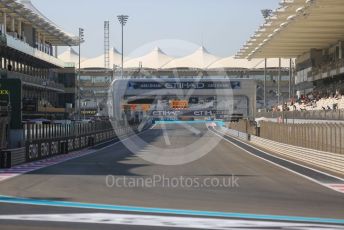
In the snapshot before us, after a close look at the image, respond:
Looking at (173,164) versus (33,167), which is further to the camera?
(173,164)

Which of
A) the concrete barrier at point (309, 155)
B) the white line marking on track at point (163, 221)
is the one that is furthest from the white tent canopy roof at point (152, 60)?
the white line marking on track at point (163, 221)

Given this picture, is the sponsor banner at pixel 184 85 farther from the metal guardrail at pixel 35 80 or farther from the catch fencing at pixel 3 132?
the catch fencing at pixel 3 132

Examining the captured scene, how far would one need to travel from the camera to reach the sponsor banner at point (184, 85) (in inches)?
2645

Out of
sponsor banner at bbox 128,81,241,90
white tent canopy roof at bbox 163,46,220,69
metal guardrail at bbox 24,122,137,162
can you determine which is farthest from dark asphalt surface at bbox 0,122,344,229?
white tent canopy roof at bbox 163,46,220,69

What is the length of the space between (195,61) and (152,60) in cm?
1021

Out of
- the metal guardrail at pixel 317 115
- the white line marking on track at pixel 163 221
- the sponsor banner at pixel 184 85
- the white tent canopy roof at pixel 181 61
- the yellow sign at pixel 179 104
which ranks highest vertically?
the white tent canopy roof at pixel 181 61

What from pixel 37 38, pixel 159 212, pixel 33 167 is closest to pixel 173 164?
pixel 33 167

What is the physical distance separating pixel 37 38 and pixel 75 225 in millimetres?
76974

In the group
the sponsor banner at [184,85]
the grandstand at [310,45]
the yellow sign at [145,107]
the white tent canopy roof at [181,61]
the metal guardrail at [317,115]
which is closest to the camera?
the metal guardrail at [317,115]

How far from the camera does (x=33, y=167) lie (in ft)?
84.7

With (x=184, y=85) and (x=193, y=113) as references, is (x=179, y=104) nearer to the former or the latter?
(x=184, y=85)

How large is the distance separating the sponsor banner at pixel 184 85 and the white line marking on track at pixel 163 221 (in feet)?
179

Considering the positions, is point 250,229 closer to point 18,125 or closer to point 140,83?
point 18,125

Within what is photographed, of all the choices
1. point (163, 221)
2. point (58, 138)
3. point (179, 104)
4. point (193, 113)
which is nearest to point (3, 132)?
point (58, 138)
